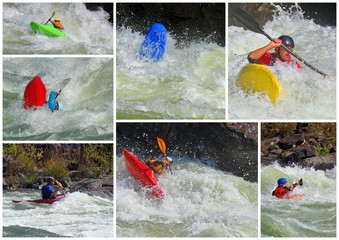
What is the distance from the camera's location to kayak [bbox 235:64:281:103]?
18.4 ft

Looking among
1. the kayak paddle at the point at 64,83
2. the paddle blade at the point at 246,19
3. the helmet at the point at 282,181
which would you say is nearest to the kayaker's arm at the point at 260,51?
the paddle blade at the point at 246,19

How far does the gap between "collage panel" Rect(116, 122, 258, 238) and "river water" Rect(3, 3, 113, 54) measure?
2.62 ft

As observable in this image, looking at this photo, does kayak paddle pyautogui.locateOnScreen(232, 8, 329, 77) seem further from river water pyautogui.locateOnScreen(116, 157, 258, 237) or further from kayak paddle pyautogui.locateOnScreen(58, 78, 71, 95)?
kayak paddle pyautogui.locateOnScreen(58, 78, 71, 95)

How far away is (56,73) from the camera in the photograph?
5.68 meters

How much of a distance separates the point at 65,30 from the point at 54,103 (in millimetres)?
656

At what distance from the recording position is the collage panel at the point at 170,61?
5.62 m

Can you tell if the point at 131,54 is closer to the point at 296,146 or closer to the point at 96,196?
the point at 96,196

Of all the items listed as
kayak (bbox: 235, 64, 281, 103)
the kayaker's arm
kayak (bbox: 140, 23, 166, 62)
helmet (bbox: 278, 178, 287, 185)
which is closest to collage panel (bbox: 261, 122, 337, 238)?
helmet (bbox: 278, 178, 287, 185)

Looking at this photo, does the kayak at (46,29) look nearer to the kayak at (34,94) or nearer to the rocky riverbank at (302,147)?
Answer: the kayak at (34,94)

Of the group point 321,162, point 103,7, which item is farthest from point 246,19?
point 321,162

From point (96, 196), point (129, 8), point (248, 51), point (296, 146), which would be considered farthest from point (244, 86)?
point (96, 196)

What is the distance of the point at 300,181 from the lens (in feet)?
18.8

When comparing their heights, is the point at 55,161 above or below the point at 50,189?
above

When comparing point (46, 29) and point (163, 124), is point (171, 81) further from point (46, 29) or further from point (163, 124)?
point (46, 29)
